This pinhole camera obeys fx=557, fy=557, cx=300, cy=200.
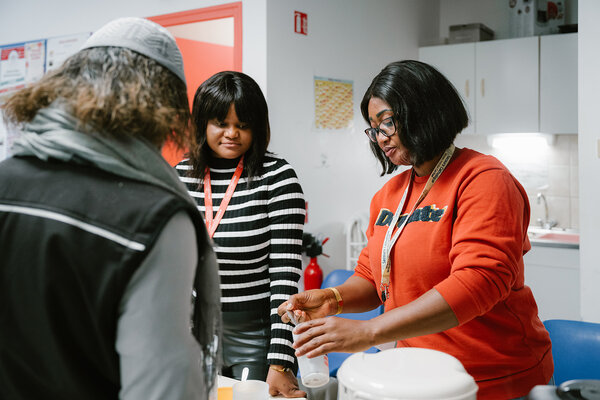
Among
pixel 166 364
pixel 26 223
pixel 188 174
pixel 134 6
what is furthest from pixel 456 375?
pixel 134 6

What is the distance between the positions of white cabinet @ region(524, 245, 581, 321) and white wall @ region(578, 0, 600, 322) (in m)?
0.96

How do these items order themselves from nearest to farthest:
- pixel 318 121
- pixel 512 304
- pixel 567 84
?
pixel 512 304 < pixel 318 121 < pixel 567 84

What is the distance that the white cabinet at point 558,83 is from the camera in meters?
3.82

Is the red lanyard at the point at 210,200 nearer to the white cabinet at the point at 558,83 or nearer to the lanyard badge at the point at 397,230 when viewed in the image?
the lanyard badge at the point at 397,230

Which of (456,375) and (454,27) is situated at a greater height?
(454,27)

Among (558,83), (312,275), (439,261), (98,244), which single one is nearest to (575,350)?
(439,261)

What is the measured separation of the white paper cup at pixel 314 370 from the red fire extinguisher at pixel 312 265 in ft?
6.94

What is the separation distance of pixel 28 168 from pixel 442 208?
0.90 m

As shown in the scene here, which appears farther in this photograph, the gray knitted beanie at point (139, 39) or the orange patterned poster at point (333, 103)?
the orange patterned poster at point (333, 103)

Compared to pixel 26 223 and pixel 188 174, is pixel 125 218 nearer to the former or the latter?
pixel 26 223

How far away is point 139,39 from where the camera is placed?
0.79 meters

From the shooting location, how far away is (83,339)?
71 cm

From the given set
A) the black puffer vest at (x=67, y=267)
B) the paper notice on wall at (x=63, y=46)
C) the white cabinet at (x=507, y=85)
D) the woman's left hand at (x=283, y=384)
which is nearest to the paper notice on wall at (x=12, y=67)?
the paper notice on wall at (x=63, y=46)

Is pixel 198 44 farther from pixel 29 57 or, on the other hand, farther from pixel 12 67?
pixel 12 67
